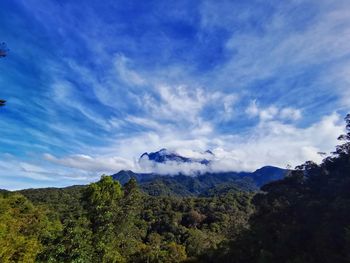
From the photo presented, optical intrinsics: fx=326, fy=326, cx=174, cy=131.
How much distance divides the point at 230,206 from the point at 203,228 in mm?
13086

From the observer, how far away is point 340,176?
22547 mm

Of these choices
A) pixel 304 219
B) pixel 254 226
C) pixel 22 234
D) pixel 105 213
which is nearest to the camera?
pixel 304 219

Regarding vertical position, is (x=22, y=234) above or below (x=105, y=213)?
below

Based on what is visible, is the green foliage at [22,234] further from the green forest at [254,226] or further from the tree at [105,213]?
the tree at [105,213]

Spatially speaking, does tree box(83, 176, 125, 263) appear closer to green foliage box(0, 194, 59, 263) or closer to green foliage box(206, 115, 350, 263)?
green foliage box(0, 194, 59, 263)

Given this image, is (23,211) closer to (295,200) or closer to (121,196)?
(121,196)

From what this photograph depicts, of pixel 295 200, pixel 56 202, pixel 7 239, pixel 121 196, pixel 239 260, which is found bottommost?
pixel 239 260


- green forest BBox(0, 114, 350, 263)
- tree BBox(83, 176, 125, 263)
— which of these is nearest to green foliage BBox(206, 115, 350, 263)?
green forest BBox(0, 114, 350, 263)

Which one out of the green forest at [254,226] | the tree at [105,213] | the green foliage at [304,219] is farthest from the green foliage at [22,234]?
the green foliage at [304,219]

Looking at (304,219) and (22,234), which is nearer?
(304,219)

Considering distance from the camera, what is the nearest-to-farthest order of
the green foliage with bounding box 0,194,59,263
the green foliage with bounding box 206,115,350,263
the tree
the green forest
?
the green foliage with bounding box 206,115,350,263 < the green forest < the green foliage with bounding box 0,194,59,263 < the tree

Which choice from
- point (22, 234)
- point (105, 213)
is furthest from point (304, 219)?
point (22, 234)

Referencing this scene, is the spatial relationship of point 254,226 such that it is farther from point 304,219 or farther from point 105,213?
point 105,213

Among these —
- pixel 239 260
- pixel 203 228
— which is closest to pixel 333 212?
pixel 239 260
